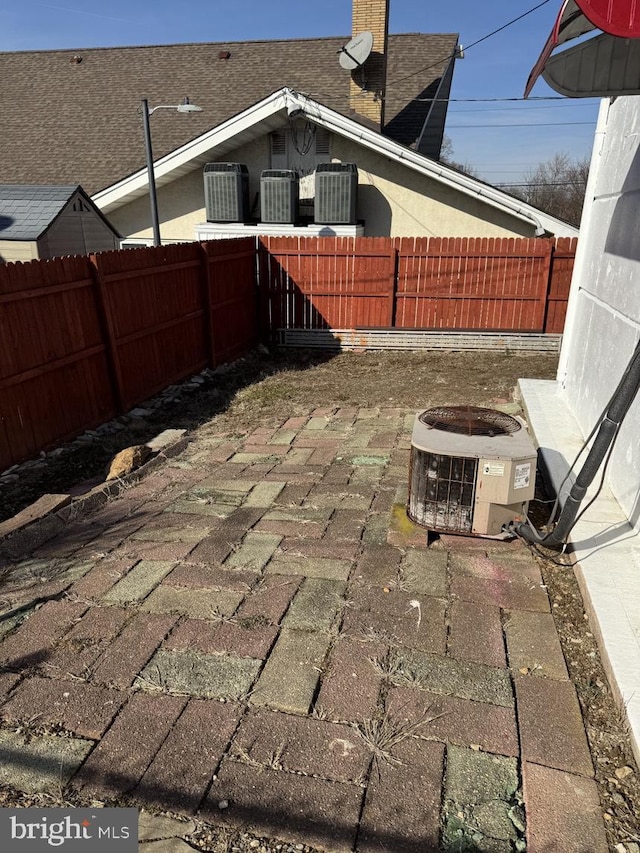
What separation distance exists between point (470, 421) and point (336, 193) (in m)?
9.51

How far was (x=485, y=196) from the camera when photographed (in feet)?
37.2

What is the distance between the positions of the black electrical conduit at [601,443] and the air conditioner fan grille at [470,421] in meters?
0.67

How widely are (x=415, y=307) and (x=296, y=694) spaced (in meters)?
9.45

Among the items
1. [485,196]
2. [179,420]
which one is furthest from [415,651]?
[485,196]

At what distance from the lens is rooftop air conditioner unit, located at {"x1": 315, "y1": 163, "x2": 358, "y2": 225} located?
38.2 feet

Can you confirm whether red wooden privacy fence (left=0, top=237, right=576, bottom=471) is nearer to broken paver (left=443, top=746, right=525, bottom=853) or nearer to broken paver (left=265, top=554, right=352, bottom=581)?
broken paver (left=265, top=554, right=352, bottom=581)

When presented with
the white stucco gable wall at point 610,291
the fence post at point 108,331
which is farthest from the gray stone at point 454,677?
the fence post at point 108,331

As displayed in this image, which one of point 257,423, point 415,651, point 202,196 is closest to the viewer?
point 415,651

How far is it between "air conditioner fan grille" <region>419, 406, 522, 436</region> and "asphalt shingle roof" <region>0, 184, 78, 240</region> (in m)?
9.18

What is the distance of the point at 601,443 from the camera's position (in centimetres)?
287

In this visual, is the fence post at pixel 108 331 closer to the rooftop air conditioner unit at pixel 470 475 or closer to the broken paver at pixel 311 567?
the broken paver at pixel 311 567

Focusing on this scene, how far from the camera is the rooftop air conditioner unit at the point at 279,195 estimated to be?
468 inches

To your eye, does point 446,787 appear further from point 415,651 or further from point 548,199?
point 548,199

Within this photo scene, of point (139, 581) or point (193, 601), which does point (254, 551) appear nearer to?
point (193, 601)
